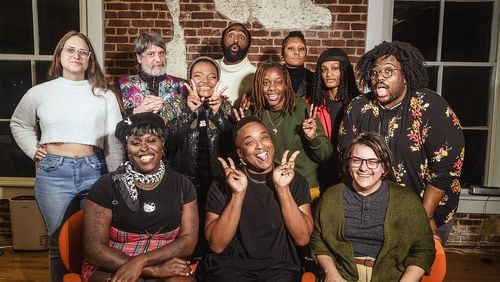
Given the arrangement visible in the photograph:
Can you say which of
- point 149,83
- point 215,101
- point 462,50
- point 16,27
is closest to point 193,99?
point 215,101

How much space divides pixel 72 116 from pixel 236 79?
4.38ft

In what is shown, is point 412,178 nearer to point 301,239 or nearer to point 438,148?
point 438,148

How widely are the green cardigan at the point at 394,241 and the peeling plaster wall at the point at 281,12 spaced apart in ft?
7.94

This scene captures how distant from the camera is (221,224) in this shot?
2.10 metres

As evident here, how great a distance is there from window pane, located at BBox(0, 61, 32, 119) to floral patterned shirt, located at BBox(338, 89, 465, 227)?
3588mm

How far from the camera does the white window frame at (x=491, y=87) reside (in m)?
4.11

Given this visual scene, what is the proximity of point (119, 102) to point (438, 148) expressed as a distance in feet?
6.04

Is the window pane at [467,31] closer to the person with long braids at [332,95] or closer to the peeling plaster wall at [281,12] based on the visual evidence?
the peeling plaster wall at [281,12]

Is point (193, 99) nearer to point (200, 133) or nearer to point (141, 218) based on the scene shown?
point (200, 133)

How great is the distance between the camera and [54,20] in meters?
4.39

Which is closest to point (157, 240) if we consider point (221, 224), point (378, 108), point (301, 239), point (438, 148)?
point (221, 224)

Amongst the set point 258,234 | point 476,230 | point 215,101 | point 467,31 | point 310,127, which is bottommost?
point 476,230

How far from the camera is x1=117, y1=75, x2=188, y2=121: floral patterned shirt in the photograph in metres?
2.74

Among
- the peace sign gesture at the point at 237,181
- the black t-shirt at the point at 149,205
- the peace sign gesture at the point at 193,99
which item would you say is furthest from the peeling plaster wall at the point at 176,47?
the peace sign gesture at the point at 237,181
